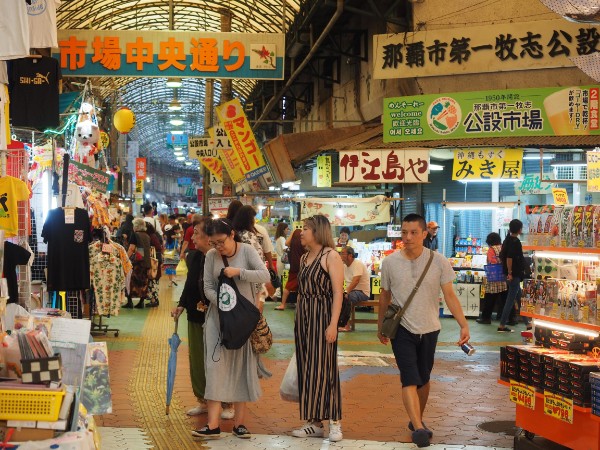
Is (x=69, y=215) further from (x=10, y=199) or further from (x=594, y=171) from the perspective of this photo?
(x=594, y=171)

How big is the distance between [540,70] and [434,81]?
208 centimetres

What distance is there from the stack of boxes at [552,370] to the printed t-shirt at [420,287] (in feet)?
1.95

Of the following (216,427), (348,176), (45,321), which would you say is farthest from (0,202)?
(348,176)

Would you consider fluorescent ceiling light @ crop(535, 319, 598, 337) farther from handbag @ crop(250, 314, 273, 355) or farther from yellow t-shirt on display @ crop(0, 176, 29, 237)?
yellow t-shirt on display @ crop(0, 176, 29, 237)

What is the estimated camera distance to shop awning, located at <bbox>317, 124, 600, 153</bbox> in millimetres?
13078

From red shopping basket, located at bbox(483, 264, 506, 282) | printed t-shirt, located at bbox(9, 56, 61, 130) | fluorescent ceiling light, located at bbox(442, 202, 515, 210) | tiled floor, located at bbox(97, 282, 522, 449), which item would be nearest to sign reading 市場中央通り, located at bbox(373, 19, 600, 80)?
fluorescent ceiling light, located at bbox(442, 202, 515, 210)

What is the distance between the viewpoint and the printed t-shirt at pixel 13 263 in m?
6.36

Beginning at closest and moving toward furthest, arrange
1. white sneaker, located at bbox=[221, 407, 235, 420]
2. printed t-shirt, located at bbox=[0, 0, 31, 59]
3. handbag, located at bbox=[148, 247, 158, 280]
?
printed t-shirt, located at bbox=[0, 0, 31, 59] < white sneaker, located at bbox=[221, 407, 235, 420] < handbag, located at bbox=[148, 247, 158, 280]

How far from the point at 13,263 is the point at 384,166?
8.42m

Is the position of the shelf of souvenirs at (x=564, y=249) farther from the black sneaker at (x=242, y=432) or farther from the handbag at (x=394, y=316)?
the black sneaker at (x=242, y=432)

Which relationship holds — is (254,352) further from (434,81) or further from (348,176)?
(434,81)

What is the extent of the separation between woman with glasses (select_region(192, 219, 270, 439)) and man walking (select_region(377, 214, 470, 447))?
3.33ft

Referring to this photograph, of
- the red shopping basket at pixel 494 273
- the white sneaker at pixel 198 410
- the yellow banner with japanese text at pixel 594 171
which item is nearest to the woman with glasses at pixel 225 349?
the white sneaker at pixel 198 410

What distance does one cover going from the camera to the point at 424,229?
6.50m
